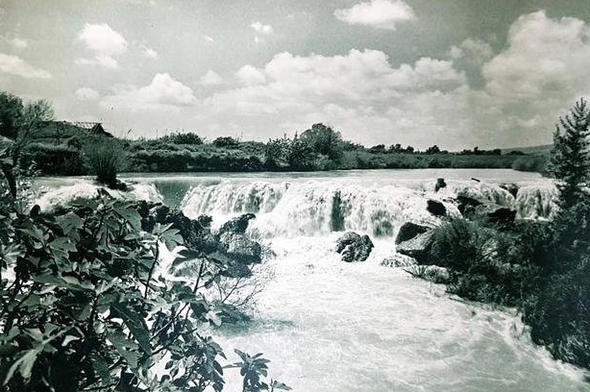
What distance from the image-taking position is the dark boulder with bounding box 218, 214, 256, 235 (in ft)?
29.3

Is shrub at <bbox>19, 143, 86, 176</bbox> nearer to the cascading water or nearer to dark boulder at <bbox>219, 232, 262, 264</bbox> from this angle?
the cascading water

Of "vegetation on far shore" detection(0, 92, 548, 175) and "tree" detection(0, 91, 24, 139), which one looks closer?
"tree" detection(0, 91, 24, 139)

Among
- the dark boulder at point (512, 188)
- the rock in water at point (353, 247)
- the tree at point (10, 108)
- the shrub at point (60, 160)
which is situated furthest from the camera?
the shrub at point (60, 160)

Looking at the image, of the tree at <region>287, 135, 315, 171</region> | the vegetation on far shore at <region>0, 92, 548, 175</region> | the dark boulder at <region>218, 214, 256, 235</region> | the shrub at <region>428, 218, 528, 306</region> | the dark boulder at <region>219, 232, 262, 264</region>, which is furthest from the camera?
the tree at <region>287, 135, 315, 171</region>

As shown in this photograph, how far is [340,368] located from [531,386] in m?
1.79

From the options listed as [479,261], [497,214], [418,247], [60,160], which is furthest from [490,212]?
[60,160]

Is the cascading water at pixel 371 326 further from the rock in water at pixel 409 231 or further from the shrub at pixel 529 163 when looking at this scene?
the shrub at pixel 529 163

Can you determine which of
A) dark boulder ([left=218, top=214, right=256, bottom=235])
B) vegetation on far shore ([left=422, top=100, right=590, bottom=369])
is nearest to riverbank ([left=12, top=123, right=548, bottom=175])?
dark boulder ([left=218, top=214, right=256, bottom=235])

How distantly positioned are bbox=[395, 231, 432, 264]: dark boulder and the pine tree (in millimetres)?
2227

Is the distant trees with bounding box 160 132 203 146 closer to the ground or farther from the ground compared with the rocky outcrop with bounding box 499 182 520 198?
farther from the ground

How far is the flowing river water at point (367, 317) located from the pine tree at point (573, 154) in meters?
2.64

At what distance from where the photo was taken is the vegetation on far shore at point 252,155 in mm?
12562

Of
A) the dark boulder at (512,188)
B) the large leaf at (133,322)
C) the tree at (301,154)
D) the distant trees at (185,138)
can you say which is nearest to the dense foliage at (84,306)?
the large leaf at (133,322)

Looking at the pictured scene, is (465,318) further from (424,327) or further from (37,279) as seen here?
(37,279)
